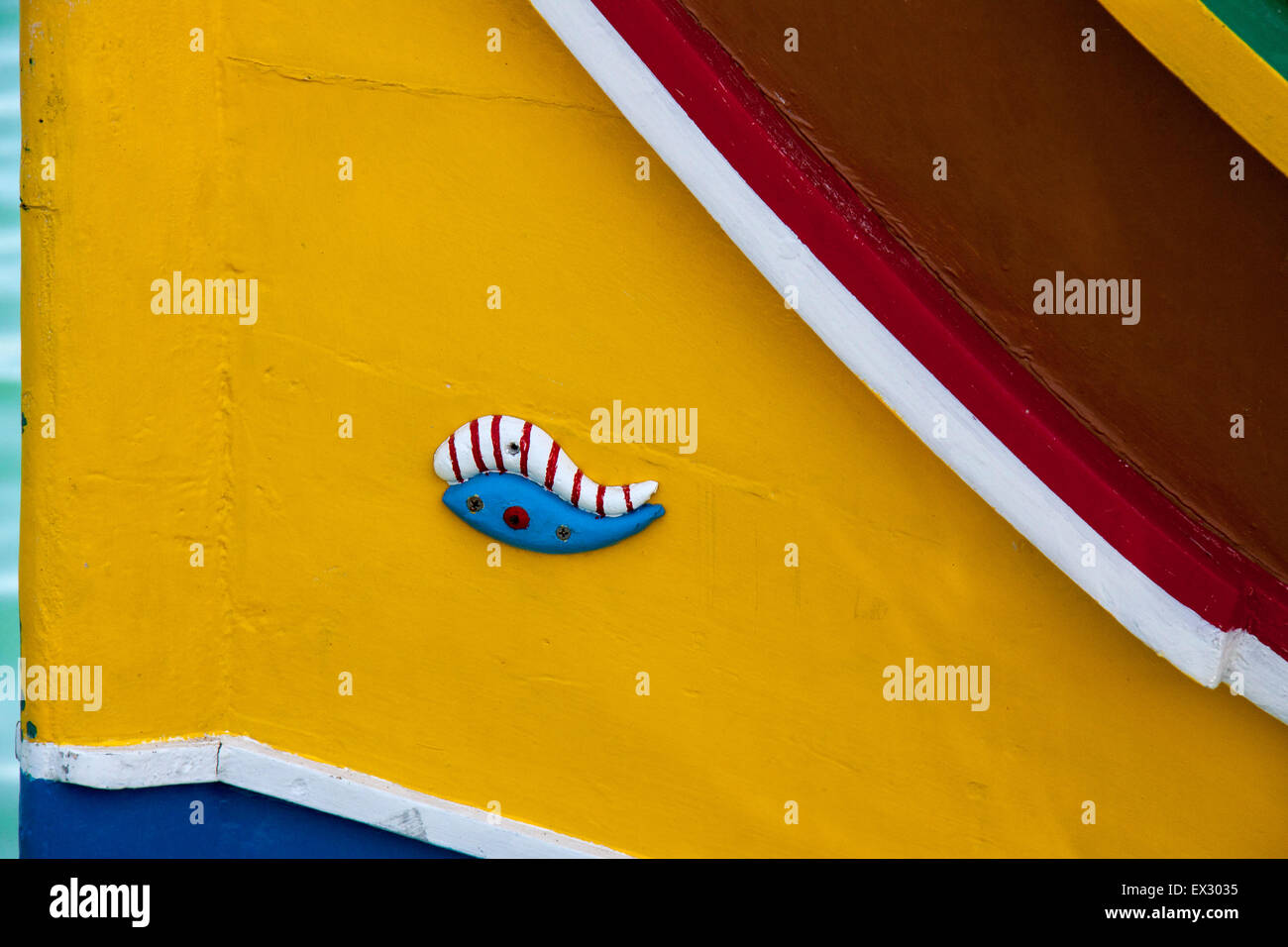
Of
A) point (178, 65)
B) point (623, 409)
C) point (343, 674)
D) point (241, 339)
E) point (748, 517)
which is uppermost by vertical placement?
point (178, 65)

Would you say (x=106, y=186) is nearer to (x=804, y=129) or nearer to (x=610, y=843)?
(x=804, y=129)

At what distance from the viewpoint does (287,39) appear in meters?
1.39

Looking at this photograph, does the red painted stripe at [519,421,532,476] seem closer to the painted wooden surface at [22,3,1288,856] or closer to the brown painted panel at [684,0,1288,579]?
the painted wooden surface at [22,3,1288,856]

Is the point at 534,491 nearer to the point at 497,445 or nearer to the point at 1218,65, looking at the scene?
the point at 497,445

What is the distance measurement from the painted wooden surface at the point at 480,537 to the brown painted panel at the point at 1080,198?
16cm

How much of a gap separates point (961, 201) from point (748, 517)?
401 millimetres

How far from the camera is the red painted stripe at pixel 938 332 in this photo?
4.15 feet

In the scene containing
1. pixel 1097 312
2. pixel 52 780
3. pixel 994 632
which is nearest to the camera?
pixel 1097 312

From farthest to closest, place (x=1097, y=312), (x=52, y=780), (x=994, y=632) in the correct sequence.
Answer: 1. (x=52, y=780)
2. (x=994, y=632)
3. (x=1097, y=312)

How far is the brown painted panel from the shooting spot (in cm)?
121

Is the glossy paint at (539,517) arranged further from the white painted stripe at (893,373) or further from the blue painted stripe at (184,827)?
the blue painted stripe at (184,827)

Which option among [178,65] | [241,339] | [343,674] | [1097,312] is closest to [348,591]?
[343,674]

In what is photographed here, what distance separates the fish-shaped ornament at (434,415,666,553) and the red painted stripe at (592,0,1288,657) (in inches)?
13.0

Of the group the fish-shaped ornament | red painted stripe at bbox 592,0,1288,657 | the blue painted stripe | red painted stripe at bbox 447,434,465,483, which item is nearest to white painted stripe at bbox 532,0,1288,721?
red painted stripe at bbox 592,0,1288,657
